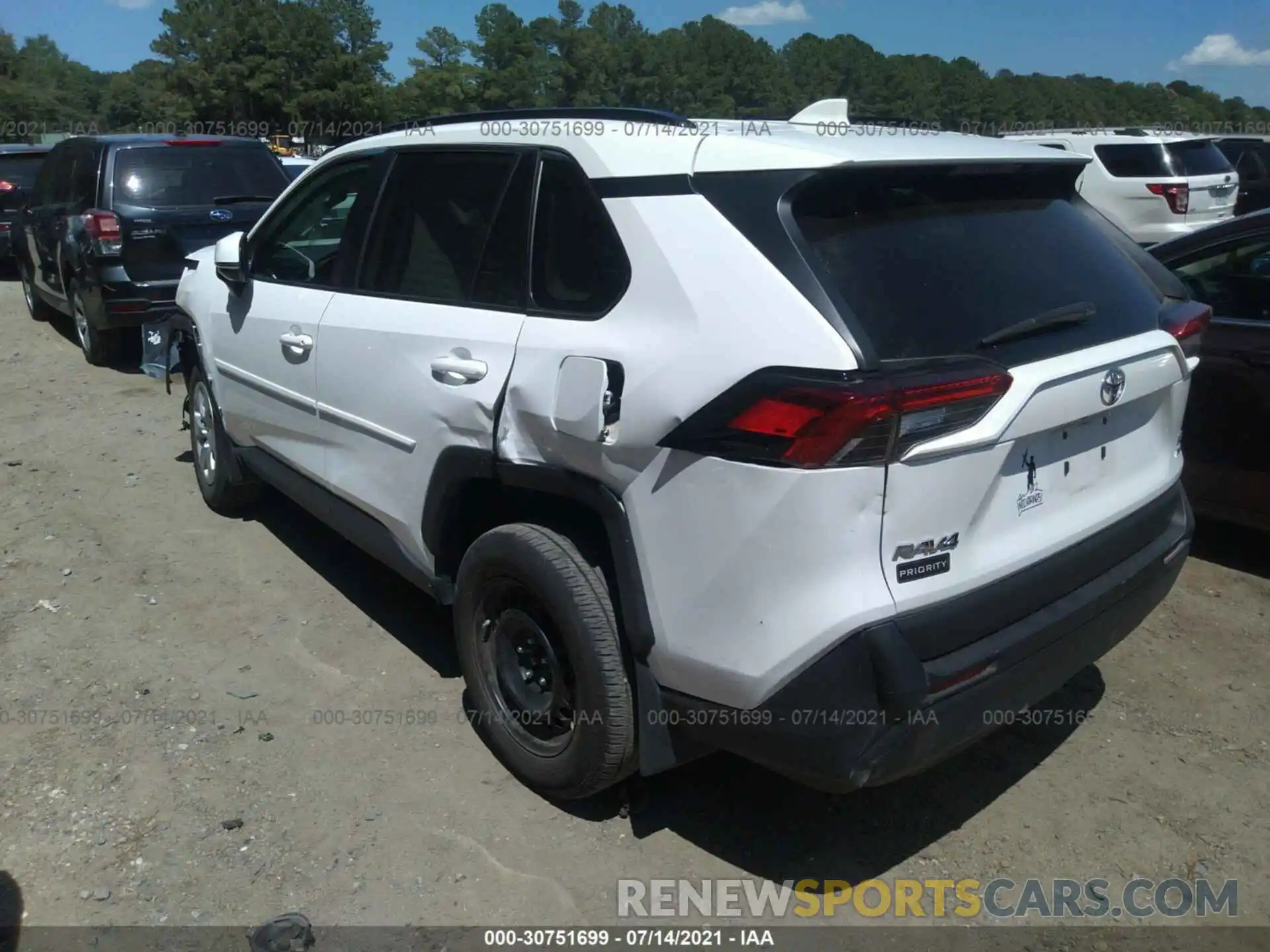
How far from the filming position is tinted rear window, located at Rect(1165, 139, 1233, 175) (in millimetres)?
12578

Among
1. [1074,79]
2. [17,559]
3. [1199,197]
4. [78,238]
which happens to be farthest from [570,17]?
[17,559]

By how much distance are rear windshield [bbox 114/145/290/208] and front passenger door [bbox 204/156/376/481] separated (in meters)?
4.12

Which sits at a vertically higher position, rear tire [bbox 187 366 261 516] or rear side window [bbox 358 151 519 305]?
rear side window [bbox 358 151 519 305]

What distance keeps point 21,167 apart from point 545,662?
1406 centimetres

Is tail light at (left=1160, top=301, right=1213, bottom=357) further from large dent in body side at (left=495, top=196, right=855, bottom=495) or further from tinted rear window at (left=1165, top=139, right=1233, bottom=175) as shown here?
tinted rear window at (left=1165, top=139, right=1233, bottom=175)

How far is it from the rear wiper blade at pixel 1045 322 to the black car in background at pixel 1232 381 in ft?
6.75

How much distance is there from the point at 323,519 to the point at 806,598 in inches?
95.8

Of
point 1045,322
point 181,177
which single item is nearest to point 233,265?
point 1045,322

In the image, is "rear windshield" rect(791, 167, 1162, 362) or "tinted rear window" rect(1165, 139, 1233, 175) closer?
"rear windshield" rect(791, 167, 1162, 362)

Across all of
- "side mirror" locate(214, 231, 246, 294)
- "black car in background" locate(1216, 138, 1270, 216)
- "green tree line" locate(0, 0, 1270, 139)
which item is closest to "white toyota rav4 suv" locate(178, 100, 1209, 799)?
"side mirror" locate(214, 231, 246, 294)

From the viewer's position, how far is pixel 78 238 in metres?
8.41

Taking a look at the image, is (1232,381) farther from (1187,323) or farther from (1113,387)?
(1113,387)

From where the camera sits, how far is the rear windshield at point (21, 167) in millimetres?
13789

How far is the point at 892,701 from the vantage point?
2320 millimetres
